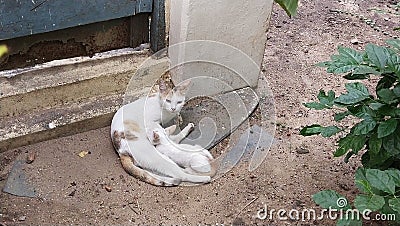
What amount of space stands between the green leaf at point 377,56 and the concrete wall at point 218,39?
935 mm

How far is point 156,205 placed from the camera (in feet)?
8.54

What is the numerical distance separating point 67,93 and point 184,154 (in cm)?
69

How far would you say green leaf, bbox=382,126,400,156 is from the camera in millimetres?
2162

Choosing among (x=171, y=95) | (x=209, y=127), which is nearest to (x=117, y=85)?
(x=171, y=95)

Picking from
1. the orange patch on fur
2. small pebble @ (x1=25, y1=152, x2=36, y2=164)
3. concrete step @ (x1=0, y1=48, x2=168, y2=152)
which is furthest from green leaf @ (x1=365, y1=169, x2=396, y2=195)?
small pebble @ (x1=25, y1=152, x2=36, y2=164)

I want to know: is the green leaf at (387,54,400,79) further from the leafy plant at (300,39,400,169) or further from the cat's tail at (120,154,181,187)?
the cat's tail at (120,154,181,187)

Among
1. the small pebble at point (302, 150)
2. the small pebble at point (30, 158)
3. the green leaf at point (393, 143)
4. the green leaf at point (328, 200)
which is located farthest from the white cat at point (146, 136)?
the green leaf at point (393, 143)

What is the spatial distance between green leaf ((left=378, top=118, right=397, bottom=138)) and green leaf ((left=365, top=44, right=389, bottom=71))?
8.1 inches

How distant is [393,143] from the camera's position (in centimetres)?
217

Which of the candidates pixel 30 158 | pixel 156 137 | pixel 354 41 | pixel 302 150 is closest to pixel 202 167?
pixel 156 137

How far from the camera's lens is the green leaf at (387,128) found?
2.09 m

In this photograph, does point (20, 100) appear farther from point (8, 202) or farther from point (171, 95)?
point (171, 95)

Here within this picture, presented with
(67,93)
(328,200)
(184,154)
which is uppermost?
(328,200)

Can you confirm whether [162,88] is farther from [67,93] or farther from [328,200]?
[328,200]
